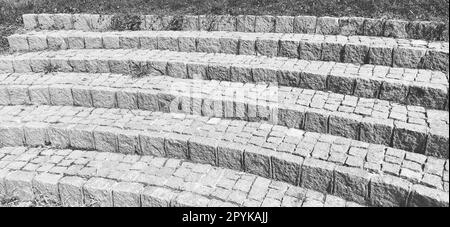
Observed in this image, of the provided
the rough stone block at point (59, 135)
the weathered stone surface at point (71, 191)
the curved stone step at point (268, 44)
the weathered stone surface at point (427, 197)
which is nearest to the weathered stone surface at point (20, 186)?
the weathered stone surface at point (71, 191)

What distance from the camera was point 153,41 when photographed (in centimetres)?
757

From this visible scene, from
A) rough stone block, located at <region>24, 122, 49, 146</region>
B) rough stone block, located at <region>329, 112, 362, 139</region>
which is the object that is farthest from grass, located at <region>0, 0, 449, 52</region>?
rough stone block, located at <region>24, 122, 49, 146</region>

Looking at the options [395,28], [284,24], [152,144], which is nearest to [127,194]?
[152,144]

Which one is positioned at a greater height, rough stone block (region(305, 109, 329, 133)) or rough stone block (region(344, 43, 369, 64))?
rough stone block (region(344, 43, 369, 64))

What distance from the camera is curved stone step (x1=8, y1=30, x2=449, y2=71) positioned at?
6035 mm

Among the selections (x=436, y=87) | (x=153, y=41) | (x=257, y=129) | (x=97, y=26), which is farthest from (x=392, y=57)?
(x=97, y=26)

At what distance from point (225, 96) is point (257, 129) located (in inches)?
29.3

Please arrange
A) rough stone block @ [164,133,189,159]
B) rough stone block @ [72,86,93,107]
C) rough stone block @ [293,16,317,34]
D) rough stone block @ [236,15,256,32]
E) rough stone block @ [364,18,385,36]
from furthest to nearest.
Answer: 1. rough stone block @ [236,15,256,32]
2. rough stone block @ [293,16,317,34]
3. rough stone block @ [364,18,385,36]
4. rough stone block @ [72,86,93,107]
5. rough stone block @ [164,133,189,159]

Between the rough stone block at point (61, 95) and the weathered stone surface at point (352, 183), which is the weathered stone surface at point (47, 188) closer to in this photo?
the rough stone block at point (61, 95)

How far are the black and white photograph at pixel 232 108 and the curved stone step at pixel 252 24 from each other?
0.9 inches

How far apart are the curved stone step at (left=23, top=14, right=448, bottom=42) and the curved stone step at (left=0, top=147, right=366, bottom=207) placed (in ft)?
10.6

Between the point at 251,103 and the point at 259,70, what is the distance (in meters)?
0.81

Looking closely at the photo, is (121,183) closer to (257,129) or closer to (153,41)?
(257,129)

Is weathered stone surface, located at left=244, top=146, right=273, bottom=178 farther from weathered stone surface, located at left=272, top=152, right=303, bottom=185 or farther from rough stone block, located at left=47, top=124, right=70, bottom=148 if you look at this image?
rough stone block, located at left=47, top=124, right=70, bottom=148
